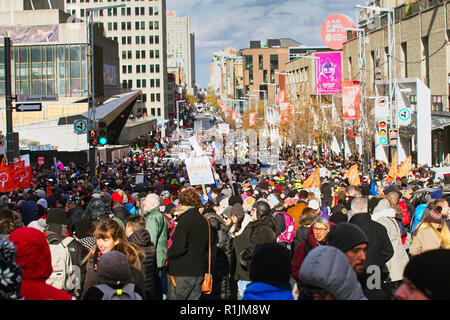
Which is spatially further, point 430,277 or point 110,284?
point 110,284

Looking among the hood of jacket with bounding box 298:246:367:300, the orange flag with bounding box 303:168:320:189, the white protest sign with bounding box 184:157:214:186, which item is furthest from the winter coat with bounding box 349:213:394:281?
the orange flag with bounding box 303:168:320:189

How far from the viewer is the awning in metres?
35.8

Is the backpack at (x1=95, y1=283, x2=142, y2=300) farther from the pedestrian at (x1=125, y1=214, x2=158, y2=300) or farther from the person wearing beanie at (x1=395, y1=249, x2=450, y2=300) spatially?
the pedestrian at (x1=125, y1=214, x2=158, y2=300)

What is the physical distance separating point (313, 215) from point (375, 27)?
46169mm

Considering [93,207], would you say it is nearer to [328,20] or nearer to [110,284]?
[110,284]

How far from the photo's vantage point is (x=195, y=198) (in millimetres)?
8188

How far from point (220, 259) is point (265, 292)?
3720 millimetres

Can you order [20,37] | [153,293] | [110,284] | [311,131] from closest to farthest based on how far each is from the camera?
[110,284]
[153,293]
[311,131]
[20,37]

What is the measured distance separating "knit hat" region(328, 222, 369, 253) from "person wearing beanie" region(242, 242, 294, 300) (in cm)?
53

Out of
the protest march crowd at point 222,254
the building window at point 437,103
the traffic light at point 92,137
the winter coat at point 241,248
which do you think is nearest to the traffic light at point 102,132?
the traffic light at point 92,137

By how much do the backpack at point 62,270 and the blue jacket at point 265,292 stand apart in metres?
3.24

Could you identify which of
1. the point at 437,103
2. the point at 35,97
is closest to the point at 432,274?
the point at 35,97
